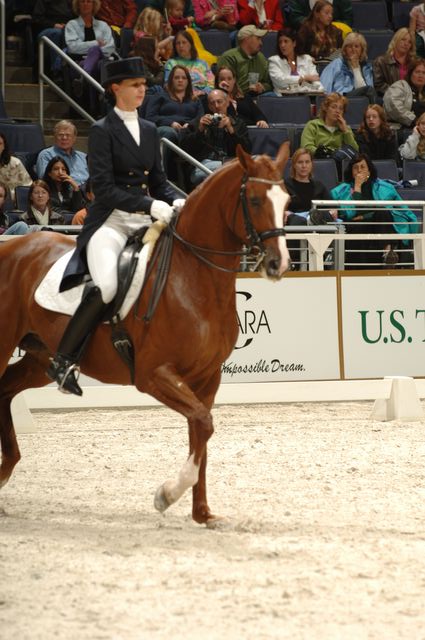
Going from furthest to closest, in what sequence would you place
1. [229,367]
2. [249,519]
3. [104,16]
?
[104,16]
[229,367]
[249,519]

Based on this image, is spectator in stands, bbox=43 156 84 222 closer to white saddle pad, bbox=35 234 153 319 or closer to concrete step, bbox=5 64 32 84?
concrete step, bbox=5 64 32 84

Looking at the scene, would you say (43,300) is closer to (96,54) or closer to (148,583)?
(148,583)

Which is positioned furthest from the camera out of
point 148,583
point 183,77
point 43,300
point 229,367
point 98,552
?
point 183,77

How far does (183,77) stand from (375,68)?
3.28 metres

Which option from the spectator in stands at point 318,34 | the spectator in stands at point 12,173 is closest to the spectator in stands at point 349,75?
the spectator in stands at point 318,34

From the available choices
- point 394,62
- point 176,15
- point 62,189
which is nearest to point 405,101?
point 394,62

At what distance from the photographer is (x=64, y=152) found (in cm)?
1182

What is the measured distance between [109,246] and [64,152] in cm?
625

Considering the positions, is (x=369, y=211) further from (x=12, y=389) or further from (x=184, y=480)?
(x=184, y=480)

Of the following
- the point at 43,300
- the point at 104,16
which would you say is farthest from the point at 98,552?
the point at 104,16

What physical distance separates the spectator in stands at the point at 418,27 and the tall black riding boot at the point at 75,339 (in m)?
10.9

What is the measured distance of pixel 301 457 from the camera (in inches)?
300

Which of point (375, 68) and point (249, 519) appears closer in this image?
point (249, 519)

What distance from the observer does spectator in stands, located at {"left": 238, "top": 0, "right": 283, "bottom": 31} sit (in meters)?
15.1
